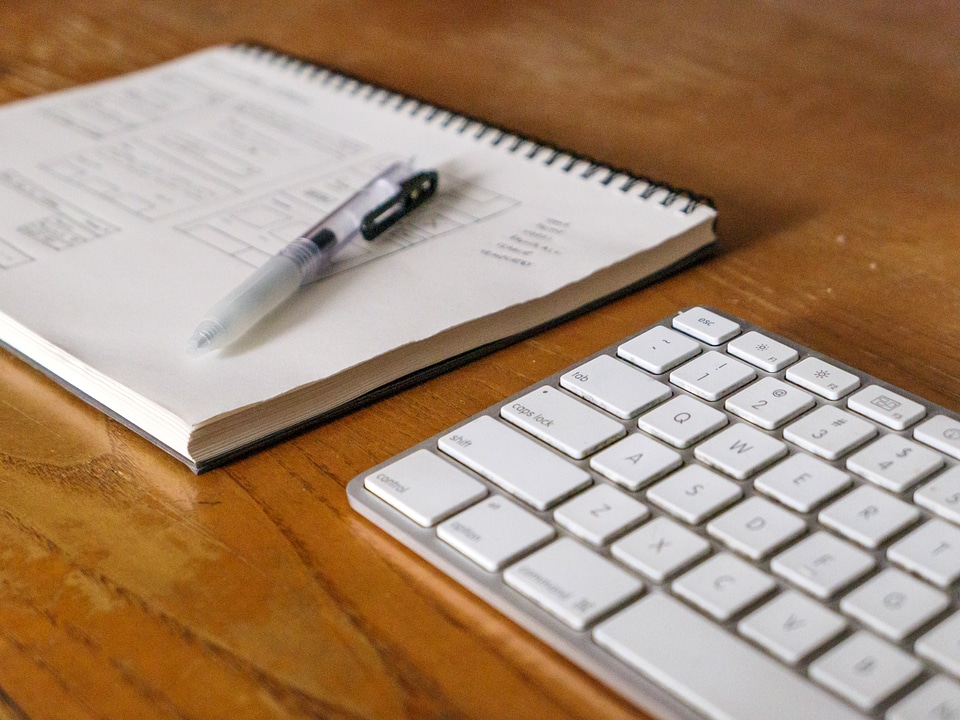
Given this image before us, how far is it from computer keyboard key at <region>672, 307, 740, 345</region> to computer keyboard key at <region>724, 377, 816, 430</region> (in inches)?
1.5

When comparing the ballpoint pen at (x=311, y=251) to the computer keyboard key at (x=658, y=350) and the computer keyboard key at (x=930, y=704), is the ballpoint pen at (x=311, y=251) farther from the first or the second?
the computer keyboard key at (x=930, y=704)

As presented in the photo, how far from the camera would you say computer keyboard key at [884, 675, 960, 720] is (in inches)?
10.8

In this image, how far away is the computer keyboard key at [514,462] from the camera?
36cm

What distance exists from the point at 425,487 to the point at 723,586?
11 centimetres

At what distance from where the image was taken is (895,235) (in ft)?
1.98

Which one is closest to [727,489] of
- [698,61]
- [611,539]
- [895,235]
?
[611,539]

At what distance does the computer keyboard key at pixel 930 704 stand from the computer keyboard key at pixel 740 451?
0.33ft

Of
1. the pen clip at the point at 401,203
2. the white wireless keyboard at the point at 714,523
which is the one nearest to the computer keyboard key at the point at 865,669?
the white wireless keyboard at the point at 714,523

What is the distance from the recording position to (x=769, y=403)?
1.31 feet

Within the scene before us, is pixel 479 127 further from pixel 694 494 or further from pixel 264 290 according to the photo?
pixel 694 494

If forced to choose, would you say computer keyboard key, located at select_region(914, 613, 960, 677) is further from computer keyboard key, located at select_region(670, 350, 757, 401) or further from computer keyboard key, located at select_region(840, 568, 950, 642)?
computer keyboard key, located at select_region(670, 350, 757, 401)

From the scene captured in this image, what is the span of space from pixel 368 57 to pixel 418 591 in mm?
691

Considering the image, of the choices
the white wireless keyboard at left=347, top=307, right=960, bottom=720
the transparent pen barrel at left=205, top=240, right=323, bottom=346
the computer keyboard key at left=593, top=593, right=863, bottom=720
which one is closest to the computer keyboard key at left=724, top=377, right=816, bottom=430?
the white wireless keyboard at left=347, top=307, right=960, bottom=720

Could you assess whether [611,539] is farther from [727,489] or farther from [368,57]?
[368,57]
